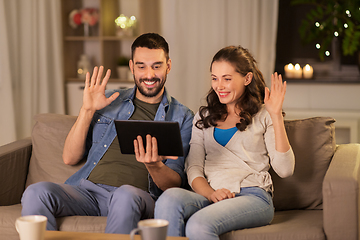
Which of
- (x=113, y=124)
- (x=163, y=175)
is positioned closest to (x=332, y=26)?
(x=113, y=124)

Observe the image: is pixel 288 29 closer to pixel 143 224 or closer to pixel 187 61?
pixel 187 61

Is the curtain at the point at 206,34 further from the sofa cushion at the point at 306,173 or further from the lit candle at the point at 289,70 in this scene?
the sofa cushion at the point at 306,173

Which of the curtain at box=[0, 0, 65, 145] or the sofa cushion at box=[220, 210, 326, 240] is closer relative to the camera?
the sofa cushion at box=[220, 210, 326, 240]

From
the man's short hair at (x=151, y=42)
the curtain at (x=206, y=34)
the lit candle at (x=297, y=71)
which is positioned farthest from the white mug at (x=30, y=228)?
the lit candle at (x=297, y=71)

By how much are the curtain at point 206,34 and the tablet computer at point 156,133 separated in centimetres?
229

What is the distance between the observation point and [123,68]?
4.09 meters

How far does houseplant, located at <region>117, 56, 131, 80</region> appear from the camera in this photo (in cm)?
409

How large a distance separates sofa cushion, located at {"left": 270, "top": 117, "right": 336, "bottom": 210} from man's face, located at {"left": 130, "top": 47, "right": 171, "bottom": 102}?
2.10 ft

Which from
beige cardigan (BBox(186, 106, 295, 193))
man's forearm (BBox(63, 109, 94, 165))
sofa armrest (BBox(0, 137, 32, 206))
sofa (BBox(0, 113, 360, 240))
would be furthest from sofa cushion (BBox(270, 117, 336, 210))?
sofa armrest (BBox(0, 137, 32, 206))

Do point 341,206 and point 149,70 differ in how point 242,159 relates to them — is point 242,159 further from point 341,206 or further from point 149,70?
point 149,70

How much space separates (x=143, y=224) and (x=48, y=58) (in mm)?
3303

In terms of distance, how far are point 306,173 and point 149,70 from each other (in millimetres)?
831

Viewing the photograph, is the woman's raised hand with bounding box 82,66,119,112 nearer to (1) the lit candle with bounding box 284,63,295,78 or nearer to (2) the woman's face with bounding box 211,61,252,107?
(2) the woman's face with bounding box 211,61,252,107

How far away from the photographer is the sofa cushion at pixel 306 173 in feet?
6.05
